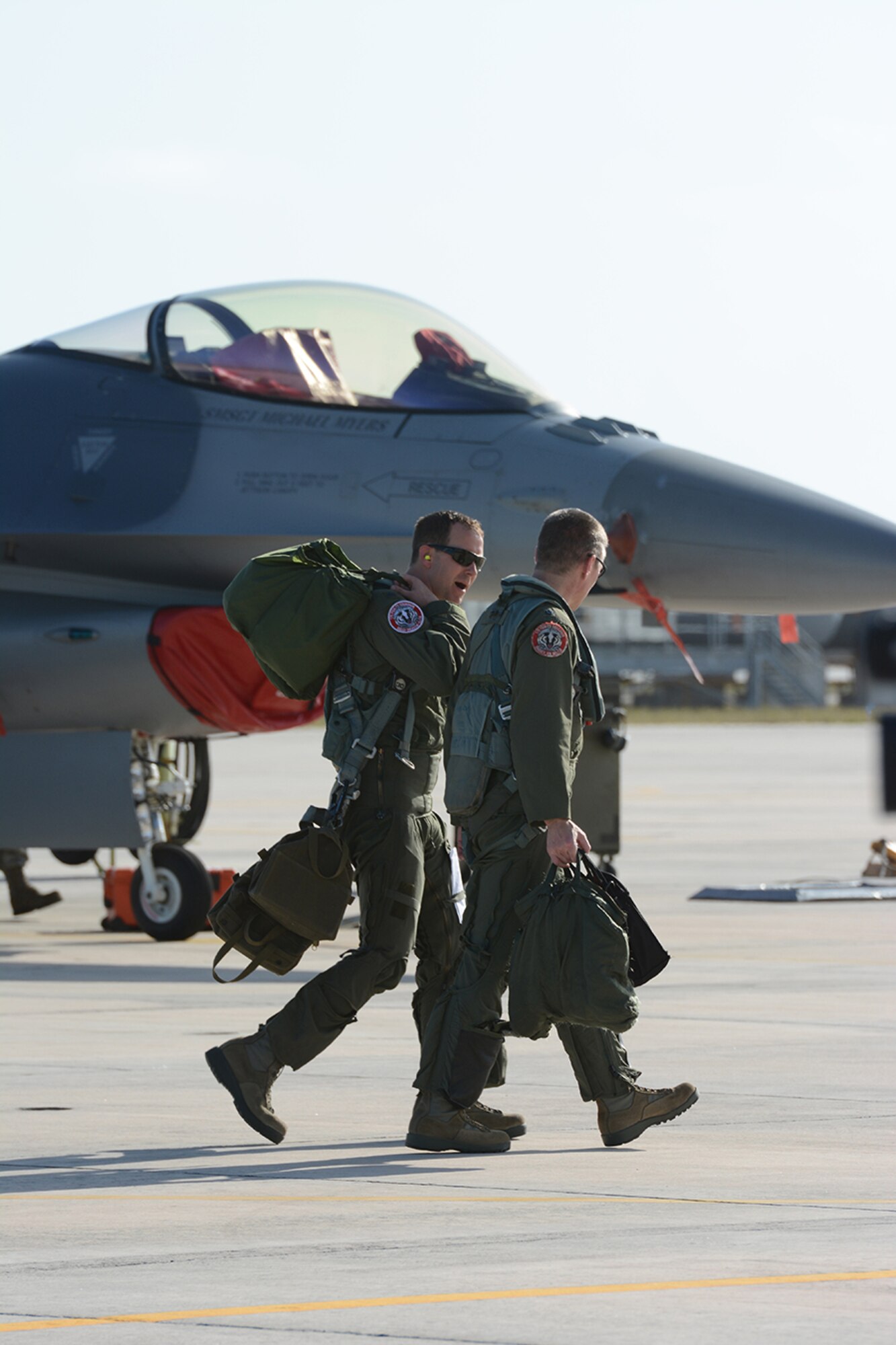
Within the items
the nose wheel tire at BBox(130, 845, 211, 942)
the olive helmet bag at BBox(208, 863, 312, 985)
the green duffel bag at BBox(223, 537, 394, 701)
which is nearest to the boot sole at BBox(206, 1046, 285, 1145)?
the olive helmet bag at BBox(208, 863, 312, 985)

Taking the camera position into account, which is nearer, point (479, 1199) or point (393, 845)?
point (479, 1199)

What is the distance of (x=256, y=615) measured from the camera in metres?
6.91

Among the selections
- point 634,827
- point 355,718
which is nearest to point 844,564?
point 355,718

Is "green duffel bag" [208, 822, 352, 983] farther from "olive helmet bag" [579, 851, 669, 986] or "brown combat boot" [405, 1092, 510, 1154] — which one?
"olive helmet bag" [579, 851, 669, 986]

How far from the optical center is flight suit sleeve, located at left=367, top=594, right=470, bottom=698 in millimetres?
6816

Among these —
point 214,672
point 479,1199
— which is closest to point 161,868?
point 214,672

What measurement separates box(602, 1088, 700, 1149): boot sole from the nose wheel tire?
6.41 m

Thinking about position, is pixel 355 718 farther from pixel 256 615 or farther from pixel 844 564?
pixel 844 564

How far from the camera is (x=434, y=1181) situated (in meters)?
6.16

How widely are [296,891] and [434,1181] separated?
1005 millimetres

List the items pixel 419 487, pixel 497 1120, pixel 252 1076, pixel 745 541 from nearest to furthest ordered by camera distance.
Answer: pixel 252 1076 → pixel 497 1120 → pixel 745 541 → pixel 419 487

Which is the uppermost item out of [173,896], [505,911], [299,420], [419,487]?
[299,420]

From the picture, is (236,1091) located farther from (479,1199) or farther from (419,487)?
(419,487)

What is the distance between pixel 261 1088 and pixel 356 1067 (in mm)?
1621
